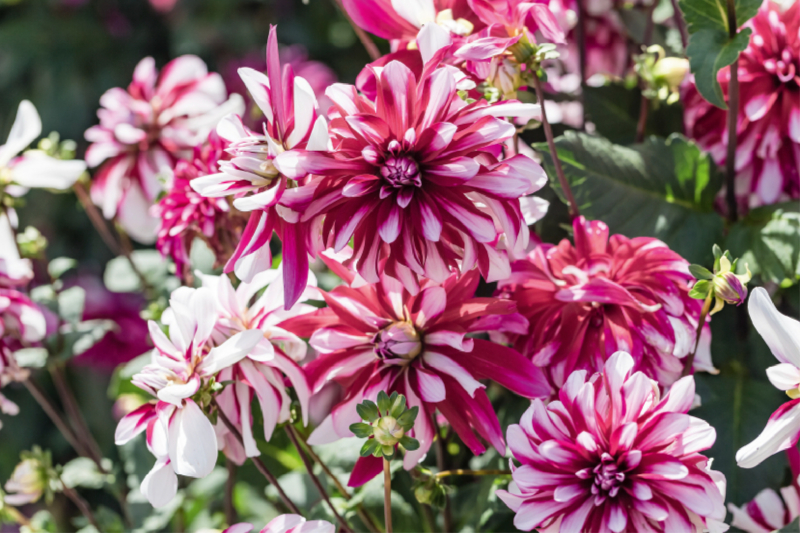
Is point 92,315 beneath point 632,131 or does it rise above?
beneath

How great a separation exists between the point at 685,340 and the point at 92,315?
632 millimetres

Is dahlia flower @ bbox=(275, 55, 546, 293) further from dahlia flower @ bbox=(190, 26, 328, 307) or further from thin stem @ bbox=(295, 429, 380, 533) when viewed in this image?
thin stem @ bbox=(295, 429, 380, 533)

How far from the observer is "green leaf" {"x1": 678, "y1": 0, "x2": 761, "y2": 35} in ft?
1.02

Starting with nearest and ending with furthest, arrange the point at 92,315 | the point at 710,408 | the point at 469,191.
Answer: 1. the point at 469,191
2. the point at 710,408
3. the point at 92,315

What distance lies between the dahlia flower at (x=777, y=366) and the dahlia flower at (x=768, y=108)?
13 centimetres

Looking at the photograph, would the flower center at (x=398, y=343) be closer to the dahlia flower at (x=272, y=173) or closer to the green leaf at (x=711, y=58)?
the dahlia flower at (x=272, y=173)

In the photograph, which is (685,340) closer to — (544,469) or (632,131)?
(544,469)

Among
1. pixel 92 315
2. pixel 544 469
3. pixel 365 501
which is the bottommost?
pixel 92 315

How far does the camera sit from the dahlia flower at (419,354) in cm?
28

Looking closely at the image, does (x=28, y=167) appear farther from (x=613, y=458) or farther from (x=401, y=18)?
(x=613, y=458)

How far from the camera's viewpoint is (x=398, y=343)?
28cm

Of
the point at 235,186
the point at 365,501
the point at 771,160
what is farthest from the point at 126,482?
the point at 771,160

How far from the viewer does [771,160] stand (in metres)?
0.36

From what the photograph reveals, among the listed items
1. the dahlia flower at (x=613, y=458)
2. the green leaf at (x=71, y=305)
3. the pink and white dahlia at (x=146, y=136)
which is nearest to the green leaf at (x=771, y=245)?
the dahlia flower at (x=613, y=458)
